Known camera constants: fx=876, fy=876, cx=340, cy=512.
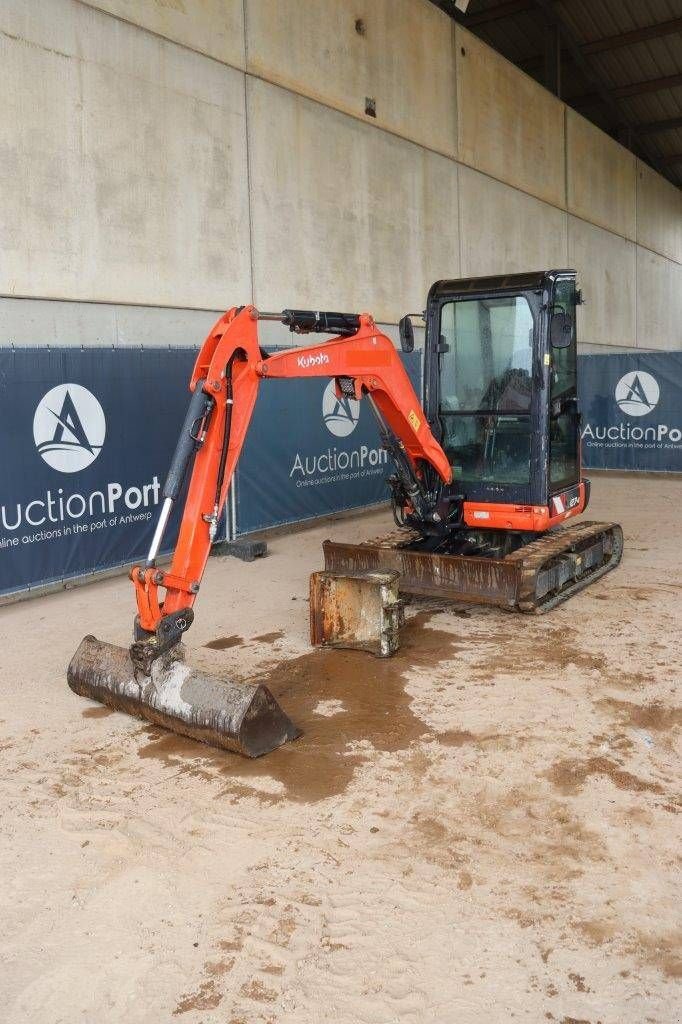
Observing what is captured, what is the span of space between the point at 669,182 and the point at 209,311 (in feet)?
67.9

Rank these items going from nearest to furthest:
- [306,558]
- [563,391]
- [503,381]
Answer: [503,381], [563,391], [306,558]

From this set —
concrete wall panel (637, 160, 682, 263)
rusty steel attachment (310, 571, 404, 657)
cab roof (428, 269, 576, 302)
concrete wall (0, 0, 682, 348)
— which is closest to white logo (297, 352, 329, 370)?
rusty steel attachment (310, 571, 404, 657)

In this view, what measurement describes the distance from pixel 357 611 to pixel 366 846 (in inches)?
102

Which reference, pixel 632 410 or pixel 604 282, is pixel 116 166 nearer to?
pixel 632 410

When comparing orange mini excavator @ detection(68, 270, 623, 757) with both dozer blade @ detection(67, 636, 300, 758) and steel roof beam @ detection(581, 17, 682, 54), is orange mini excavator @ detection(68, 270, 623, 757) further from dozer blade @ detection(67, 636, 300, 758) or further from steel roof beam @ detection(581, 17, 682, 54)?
steel roof beam @ detection(581, 17, 682, 54)

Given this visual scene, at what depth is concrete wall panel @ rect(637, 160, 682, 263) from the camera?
23.3m

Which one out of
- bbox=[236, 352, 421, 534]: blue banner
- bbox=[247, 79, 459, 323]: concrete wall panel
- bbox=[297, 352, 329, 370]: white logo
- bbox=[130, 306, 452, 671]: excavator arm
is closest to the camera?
bbox=[130, 306, 452, 671]: excavator arm

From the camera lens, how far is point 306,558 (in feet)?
31.6

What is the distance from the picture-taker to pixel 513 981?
2.96m

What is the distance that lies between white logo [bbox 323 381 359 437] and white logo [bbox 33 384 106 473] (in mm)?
3530

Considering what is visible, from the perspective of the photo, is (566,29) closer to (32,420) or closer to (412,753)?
(32,420)

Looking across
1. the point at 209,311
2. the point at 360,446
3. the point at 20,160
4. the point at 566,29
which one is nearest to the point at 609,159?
the point at 566,29

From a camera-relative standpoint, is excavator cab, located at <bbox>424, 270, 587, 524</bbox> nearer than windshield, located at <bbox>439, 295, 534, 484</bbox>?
Yes

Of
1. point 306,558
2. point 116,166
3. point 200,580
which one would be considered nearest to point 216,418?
point 200,580
